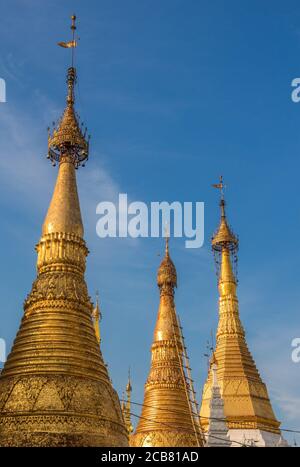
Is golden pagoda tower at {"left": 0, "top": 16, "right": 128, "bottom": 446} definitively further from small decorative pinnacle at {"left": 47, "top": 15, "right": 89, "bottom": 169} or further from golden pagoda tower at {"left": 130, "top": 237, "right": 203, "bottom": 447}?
golden pagoda tower at {"left": 130, "top": 237, "right": 203, "bottom": 447}

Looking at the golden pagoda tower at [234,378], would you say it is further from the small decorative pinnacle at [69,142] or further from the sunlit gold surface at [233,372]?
the small decorative pinnacle at [69,142]

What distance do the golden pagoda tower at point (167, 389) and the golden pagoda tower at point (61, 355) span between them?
799 cm

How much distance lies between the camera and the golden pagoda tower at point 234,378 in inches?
1400

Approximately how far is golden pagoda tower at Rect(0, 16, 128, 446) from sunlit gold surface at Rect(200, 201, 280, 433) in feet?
42.9

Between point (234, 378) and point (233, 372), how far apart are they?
453 mm

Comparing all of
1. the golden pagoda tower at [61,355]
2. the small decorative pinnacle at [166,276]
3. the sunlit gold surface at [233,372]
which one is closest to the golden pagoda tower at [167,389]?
the small decorative pinnacle at [166,276]

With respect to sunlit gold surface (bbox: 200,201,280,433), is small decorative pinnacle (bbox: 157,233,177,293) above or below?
above

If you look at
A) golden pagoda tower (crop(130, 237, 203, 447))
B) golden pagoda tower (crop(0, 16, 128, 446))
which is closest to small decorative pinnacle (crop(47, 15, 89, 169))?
golden pagoda tower (crop(0, 16, 128, 446))

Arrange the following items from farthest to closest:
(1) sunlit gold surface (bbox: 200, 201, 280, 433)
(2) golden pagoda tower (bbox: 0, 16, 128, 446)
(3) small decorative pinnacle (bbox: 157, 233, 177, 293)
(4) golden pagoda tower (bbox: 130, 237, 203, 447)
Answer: (3) small decorative pinnacle (bbox: 157, 233, 177, 293), (1) sunlit gold surface (bbox: 200, 201, 280, 433), (4) golden pagoda tower (bbox: 130, 237, 203, 447), (2) golden pagoda tower (bbox: 0, 16, 128, 446)

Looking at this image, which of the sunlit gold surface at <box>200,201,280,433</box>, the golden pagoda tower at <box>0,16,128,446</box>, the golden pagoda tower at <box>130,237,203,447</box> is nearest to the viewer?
the golden pagoda tower at <box>0,16,128,446</box>

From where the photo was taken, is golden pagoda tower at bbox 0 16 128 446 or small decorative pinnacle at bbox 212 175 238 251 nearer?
golden pagoda tower at bbox 0 16 128 446

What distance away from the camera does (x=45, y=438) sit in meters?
21.4

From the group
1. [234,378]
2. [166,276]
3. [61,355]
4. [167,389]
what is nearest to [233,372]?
[234,378]

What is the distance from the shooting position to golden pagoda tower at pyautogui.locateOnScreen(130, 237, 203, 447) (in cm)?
3306
